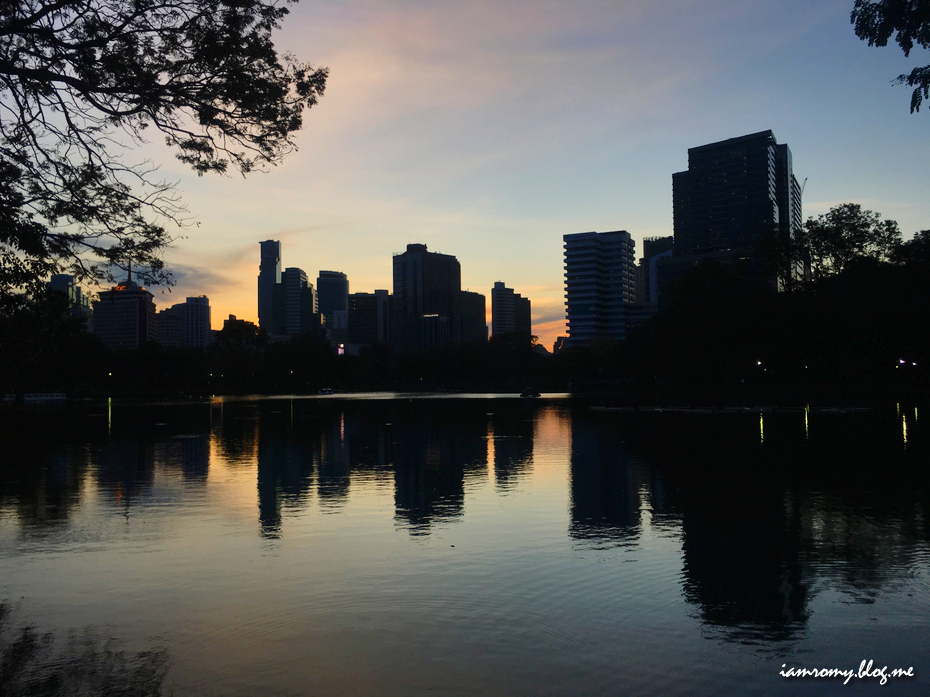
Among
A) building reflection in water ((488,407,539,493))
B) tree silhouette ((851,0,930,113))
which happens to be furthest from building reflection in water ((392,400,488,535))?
tree silhouette ((851,0,930,113))

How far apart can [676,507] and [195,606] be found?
26.9ft

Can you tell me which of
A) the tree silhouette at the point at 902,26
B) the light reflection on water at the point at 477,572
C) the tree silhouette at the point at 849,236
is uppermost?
the tree silhouette at the point at 849,236

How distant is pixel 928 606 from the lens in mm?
7254

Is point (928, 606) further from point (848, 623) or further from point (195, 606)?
point (195, 606)

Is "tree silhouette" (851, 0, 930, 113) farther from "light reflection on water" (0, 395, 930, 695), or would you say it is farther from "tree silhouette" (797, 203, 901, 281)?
"tree silhouette" (797, 203, 901, 281)

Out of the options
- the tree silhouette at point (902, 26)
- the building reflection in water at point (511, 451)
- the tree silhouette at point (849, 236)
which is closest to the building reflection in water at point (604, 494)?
the building reflection in water at point (511, 451)

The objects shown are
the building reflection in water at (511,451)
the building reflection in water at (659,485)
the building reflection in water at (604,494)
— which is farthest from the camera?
the building reflection in water at (511,451)

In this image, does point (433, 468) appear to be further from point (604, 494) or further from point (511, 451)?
point (604, 494)

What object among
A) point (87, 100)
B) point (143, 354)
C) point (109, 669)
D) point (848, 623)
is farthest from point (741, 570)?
point (143, 354)

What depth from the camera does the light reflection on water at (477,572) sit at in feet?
19.8

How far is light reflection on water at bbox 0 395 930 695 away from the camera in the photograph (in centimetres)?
604

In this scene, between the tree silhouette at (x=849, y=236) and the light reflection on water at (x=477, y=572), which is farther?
the tree silhouette at (x=849, y=236)

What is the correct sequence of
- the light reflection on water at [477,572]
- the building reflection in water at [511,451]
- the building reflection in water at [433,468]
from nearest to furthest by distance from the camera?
the light reflection on water at [477,572], the building reflection in water at [433,468], the building reflection in water at [511,451]

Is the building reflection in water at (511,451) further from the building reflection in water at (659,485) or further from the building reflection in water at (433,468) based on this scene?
the building reflection in water at (433,468)
